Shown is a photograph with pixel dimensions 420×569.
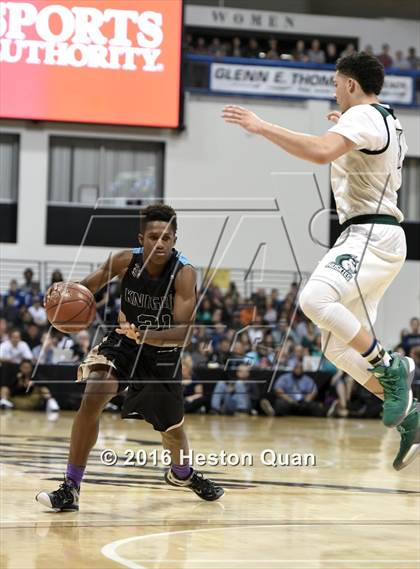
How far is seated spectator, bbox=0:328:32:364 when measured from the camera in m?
16.4

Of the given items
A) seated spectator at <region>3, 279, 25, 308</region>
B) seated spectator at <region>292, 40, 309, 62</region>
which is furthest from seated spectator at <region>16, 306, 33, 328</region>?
seated spectator at <region>292, 40, 309, 62</region>

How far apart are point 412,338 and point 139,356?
11624 millimetres

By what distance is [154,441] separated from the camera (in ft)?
41.1

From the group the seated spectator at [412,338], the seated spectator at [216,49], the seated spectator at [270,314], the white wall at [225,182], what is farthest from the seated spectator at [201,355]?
the seated spectator at [216,49]

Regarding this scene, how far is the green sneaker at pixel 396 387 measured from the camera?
5324 mm

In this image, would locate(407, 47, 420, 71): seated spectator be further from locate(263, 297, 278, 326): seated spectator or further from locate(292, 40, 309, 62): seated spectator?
locate(263, 297, 278, 326): seated spectator

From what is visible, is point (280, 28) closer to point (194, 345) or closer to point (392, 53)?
point (392, 53)

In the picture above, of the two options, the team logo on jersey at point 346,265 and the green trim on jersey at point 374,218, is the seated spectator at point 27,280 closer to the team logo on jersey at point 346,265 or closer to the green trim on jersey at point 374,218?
the green trim on jersey at point 374,218

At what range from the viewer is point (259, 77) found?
2216cm

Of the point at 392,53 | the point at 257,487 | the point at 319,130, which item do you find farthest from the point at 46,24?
the point at 257,487

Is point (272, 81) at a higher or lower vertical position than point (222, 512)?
higher

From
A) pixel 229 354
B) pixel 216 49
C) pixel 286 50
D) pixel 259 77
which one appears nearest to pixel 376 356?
pixel 229 354

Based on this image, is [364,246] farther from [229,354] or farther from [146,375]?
[229,354]

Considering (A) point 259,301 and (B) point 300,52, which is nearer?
(A) point 259,301
